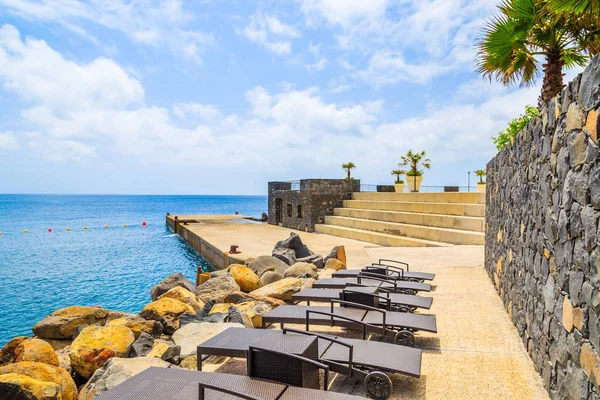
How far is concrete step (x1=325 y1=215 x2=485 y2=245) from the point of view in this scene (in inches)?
500

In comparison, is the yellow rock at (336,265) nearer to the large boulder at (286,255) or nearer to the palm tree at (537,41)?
the large boulder at (286,255)

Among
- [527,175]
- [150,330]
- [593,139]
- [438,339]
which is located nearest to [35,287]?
[150,330]

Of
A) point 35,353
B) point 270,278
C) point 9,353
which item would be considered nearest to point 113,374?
point 35,353

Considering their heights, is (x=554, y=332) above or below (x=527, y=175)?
below

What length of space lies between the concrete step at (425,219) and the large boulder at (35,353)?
11.8 m

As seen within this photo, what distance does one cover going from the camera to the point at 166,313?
20.4ft

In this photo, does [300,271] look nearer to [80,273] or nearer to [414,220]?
[414,220]

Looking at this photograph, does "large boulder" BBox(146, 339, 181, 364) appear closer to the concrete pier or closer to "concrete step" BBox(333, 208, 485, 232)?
the concrete pier

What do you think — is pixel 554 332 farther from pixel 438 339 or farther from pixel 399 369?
pixel 438 339

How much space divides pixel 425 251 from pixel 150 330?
24.8 feet

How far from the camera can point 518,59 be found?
8.52 metres

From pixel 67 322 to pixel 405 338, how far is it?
5506mm

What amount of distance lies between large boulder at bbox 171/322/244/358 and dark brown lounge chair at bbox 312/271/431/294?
5.81 ft

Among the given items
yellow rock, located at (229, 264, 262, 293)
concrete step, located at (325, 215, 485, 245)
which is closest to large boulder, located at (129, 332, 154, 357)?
yellow rock, located at (229, 264, 262, 293)
